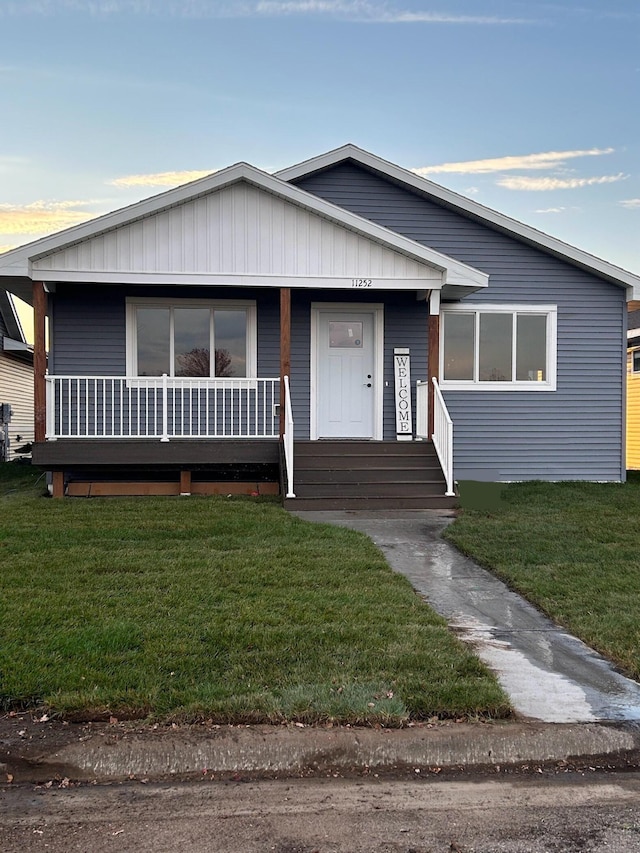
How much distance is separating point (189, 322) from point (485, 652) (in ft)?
30.0

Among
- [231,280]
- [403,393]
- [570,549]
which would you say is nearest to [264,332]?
[231,280]

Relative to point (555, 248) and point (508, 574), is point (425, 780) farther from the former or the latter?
point (555, 248)

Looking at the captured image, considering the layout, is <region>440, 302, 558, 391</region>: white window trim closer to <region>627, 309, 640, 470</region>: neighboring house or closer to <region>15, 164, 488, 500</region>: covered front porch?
<region>15, 164, 488, 500</region>: covered front porch

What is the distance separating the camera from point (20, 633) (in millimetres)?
4617

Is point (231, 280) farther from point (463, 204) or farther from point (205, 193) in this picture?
point (463, 204)

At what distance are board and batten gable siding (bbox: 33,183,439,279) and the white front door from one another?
1891mm

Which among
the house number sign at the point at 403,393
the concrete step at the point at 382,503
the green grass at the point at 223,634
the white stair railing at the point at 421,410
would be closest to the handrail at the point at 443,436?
the concrete step at the point at 382,503

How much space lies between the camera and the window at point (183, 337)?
12602 mm

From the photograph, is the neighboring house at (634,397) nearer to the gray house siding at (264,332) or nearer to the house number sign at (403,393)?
the gray house siding at (264,332)

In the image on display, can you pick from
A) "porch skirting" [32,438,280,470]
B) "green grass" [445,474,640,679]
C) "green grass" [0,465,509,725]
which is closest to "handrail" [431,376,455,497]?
"green grass" [445,474,640,679]

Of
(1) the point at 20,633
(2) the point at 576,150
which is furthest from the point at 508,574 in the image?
(2) the point at 576,150

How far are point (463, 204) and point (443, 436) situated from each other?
461cm

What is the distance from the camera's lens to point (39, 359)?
35.1 feet

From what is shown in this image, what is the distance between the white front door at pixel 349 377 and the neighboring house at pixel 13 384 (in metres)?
11.7
